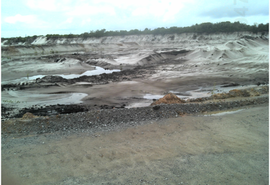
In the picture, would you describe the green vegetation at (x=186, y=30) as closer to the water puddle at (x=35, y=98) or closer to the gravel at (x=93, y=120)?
the water puddle at (x=35, y=98)

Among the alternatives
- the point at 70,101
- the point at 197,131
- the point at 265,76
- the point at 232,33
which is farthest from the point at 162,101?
the point at 232,33

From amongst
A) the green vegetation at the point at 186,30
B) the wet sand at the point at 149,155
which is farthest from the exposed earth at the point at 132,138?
the green vegetation at the point at 186,30

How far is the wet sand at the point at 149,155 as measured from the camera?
14.9 feet

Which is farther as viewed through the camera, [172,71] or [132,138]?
[172,71]

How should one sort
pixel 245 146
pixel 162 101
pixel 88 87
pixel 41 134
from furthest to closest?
1. pixel 88 87
2. pixel 162 101
3. pixel 41 134
4. pixel 245 146

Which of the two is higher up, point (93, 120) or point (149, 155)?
point (93, 120)

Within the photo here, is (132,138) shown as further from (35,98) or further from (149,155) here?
(35,98)

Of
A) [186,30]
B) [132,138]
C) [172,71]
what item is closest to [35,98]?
[132,138]

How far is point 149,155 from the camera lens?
537 centimetres

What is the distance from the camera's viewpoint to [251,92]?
11852 millimetres

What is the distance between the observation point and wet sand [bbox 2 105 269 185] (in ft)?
14.9

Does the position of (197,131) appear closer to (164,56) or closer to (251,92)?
(251,92)

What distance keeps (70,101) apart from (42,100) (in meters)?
1.78

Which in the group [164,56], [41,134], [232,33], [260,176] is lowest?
[260,176]
